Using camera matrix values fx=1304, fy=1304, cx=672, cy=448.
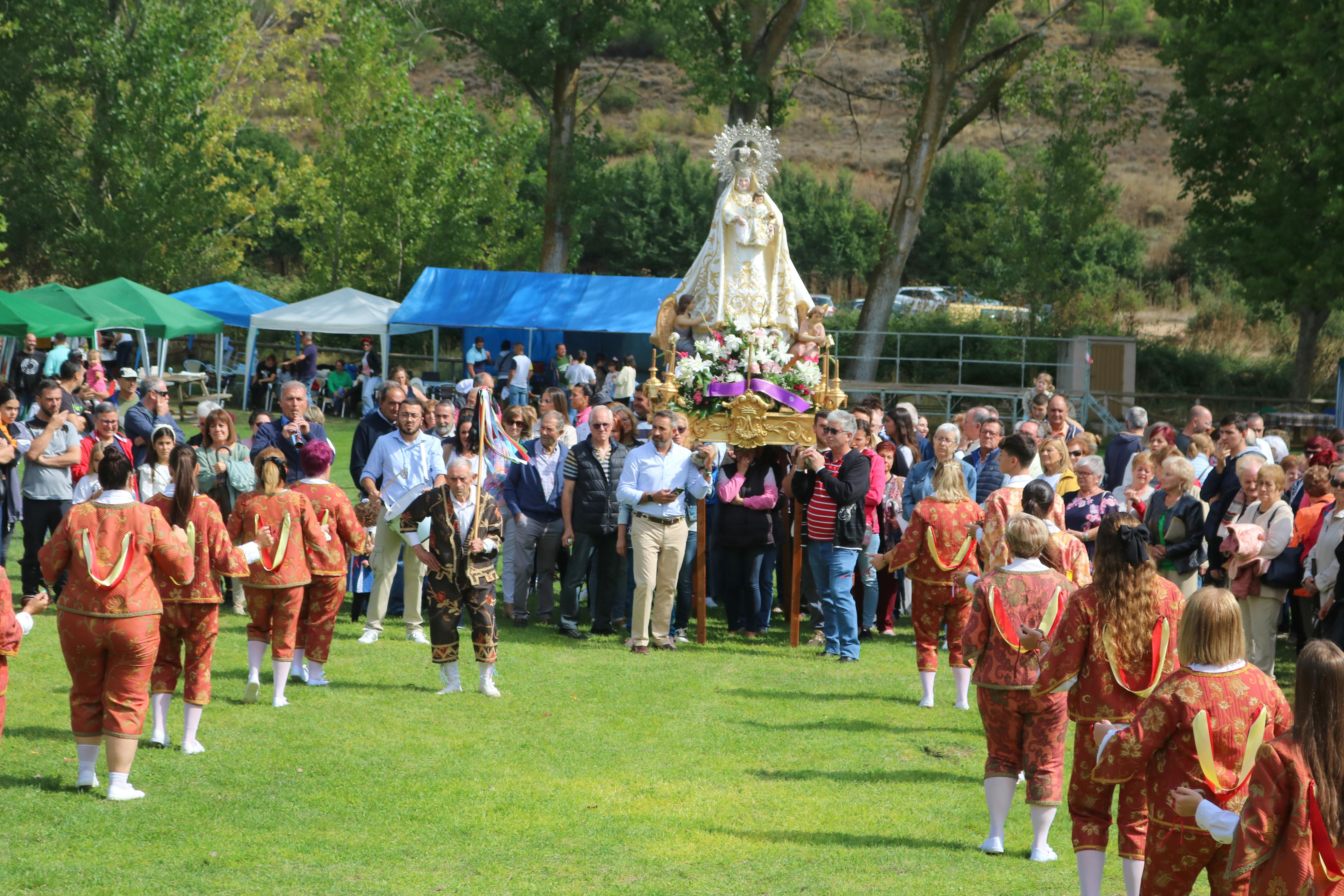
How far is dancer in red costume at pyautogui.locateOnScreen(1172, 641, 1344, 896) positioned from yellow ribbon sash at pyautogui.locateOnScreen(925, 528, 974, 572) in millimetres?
4692

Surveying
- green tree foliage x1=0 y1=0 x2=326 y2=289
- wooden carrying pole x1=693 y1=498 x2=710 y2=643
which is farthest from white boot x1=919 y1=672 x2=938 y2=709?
green tree foliage x1=0 y1=0 x2=326 y2=289

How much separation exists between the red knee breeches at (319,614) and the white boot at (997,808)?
4.48 m

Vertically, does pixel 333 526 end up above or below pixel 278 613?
above

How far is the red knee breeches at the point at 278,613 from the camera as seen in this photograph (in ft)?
27.2

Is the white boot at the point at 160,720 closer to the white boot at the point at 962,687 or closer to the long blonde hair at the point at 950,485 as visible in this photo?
the long blonde hair at the point at 950,485

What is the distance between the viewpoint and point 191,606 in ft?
24.1

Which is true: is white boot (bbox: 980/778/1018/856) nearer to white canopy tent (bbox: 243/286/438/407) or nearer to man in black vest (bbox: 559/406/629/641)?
man in black vest (bbox: 559/406/629/641)

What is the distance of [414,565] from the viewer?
1077 cm

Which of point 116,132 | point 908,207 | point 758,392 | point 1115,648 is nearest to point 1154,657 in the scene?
point 1115,648

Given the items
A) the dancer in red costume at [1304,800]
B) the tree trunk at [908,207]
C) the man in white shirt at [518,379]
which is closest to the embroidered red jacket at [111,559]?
the dancer in red costume at [1304,800]

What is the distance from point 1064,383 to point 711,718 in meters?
20.4

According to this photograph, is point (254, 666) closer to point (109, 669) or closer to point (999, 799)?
point (109, 669)

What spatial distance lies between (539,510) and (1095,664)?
21.8 ft

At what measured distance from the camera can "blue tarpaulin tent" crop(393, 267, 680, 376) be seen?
2642cm
